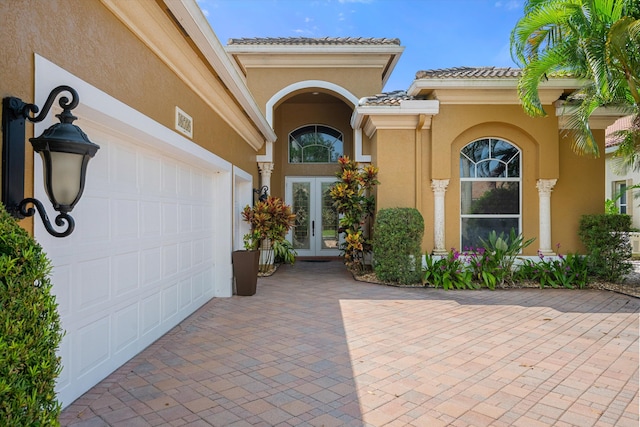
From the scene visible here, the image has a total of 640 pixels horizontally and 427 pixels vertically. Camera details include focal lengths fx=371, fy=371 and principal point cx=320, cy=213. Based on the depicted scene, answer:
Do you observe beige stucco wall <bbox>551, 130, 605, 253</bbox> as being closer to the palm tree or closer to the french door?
the palm tree

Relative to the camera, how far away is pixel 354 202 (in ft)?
30.8

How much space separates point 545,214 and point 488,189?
4.70 feet

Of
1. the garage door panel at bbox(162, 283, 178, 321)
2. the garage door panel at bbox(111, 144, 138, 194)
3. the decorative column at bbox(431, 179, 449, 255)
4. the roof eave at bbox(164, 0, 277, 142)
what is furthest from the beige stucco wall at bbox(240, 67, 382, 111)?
the garage door panel at bbox(111, 144, 138, 194)

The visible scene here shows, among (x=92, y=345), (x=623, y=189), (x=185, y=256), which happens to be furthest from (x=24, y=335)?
(x=623, y=189)

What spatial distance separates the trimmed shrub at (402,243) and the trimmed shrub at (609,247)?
155 inches

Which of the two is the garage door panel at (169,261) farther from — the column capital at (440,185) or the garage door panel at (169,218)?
the column capital at (440,185)

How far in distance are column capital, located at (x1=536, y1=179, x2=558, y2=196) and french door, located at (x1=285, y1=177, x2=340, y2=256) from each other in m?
6.47

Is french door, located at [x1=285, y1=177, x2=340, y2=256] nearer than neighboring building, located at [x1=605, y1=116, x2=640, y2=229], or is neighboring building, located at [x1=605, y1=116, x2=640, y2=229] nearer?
french door, located at [x1=285, y1=177, x2=340, y2=256]

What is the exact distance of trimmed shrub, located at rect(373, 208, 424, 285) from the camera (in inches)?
326

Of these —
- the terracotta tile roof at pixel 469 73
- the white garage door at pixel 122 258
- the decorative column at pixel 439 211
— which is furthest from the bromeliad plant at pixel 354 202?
the white garage door at pixel 122 258

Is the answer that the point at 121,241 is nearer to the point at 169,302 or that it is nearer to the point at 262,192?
the point at 169,302

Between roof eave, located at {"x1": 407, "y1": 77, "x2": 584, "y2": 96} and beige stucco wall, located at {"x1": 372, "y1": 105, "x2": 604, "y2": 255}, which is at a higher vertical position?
roof eave, located at {"x1": 407, "y1": 77, "x2": 584, "y2": 96}

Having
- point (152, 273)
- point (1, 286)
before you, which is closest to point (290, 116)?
point (152, 273)

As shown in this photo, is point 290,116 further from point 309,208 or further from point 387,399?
point 387,399
